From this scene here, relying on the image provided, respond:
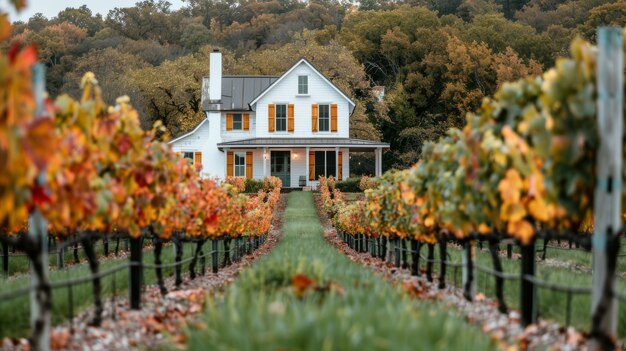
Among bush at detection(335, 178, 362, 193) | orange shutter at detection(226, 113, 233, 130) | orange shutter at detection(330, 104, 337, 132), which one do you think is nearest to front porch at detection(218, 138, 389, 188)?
orange shutter at detection(330, 104, 337, 132)

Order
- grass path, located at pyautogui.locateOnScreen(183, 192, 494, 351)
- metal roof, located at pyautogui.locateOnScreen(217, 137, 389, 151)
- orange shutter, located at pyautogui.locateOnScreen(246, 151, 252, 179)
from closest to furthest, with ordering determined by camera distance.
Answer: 1. grass path, located at pyautogui.locateOnScreen(183, 192, 494, 351)
2. metal roof, located at pyautogui.locateOnScreen(217, 137, 389, 151)
3. orange shutter, located at pyautogui.locateOnScreen(246, 151, 252, 179)

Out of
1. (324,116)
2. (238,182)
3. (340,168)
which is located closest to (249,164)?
(324,116)

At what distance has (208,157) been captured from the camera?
156ft

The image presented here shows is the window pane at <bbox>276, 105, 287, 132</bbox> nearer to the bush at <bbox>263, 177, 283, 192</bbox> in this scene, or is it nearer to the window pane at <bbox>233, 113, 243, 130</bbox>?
the window pane at <bbox>233, 113, 243, 130</bbox>

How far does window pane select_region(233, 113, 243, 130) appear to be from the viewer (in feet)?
157

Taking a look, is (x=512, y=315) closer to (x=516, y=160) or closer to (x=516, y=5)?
(x=516, y=160)

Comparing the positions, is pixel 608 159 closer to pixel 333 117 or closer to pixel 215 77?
pixel 333 117

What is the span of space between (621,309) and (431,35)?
2339 inches

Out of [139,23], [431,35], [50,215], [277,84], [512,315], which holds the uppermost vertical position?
[139,23]

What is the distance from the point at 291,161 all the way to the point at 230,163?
3.89 metres

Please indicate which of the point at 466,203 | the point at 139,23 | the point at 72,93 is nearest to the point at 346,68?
the point at 72,93

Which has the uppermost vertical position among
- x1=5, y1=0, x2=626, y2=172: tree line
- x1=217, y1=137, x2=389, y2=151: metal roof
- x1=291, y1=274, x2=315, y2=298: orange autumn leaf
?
x1=5, y1=0, x2=626, y2=172: tree line

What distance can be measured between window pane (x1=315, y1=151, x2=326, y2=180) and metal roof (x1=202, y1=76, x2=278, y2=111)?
545cm

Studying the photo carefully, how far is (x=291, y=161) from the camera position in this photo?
45.9 m
